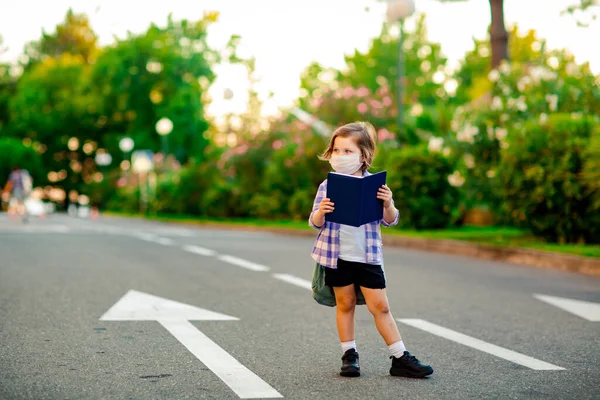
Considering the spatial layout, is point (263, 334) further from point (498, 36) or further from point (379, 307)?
point (498, 36)

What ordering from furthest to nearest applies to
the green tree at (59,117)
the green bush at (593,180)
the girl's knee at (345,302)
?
the green tree at (59,117), the green bush at (593,180), the girl's knee at (345,302)

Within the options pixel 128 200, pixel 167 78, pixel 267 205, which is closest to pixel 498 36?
pixel 267 205

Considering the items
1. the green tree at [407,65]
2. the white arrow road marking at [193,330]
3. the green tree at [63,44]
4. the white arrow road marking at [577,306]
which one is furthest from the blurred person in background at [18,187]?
the green tree at [63,44]

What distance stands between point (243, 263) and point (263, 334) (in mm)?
6068

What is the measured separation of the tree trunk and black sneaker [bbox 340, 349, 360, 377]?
18.7 metres

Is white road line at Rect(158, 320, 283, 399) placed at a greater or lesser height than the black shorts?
lesser

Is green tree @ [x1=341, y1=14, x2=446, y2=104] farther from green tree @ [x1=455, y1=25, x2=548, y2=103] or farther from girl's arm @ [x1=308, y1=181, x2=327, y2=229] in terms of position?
girl's arm @ [x1=308, y1=181, x2=327, y2=229]

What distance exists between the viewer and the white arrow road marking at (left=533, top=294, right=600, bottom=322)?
7.93m

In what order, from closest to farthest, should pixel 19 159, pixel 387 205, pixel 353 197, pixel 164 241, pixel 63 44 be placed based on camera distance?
pixel 353 197, pixel 387 205, pixel 164 241, pixel 19 159, pixel 63 44

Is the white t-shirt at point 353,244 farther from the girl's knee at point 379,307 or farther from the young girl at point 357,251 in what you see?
the girl's knee at point 379,307

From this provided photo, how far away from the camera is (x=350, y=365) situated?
16.5ft

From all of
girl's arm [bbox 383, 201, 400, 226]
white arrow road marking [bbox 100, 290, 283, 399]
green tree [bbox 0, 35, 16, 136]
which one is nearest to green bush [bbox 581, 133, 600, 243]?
white arrow road marking [bbox 100, 290, 283, 399]

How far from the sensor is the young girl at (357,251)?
5.00 meters

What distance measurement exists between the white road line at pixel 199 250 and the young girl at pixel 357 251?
9.09 meters
